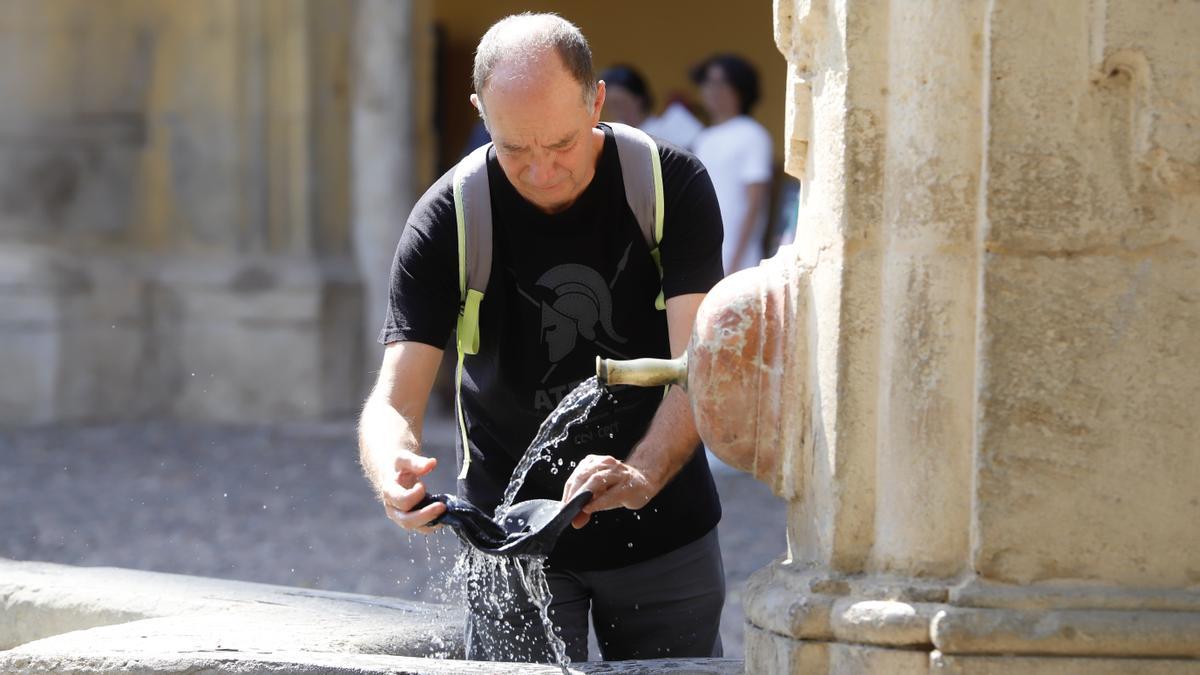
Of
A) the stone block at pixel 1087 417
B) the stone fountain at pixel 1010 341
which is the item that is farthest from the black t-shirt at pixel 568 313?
the stone block at pixel 1087 417

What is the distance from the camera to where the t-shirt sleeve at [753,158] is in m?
7.25

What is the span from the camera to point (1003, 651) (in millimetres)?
2385

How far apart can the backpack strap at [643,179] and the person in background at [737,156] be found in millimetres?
3964

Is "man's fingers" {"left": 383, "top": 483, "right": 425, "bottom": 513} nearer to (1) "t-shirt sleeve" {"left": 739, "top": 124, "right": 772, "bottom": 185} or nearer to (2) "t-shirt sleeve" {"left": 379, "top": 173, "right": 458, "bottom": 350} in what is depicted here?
(2) "t-shirt sleeve" {"left": 379, "top": 173, "right": 458, "bottom": 350}

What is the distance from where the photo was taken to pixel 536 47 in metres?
3.02

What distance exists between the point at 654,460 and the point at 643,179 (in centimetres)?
50

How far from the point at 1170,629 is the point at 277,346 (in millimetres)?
7399

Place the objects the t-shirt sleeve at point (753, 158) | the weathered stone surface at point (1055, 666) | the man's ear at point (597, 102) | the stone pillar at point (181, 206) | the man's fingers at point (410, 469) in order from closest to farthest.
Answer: the weathered stone surface at point (1055, 666) < the man's fingers at point (410, 469) < the man's ear at point (597, 102) < the t-shirt sleeve at point (753, 158) < the stone pillar at point (181, 206)

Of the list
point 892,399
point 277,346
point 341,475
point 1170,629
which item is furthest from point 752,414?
point 277,346

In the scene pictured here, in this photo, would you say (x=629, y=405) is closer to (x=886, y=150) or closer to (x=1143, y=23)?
(x=886, y=150)

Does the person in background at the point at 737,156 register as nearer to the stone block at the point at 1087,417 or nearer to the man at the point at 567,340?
the man at the point at 567,340

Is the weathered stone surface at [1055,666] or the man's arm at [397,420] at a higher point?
the man's arm at [397,420]

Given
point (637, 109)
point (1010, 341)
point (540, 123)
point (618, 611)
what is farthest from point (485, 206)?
point (637, 109)

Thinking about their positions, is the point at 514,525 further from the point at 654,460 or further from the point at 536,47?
the point at 536,47
